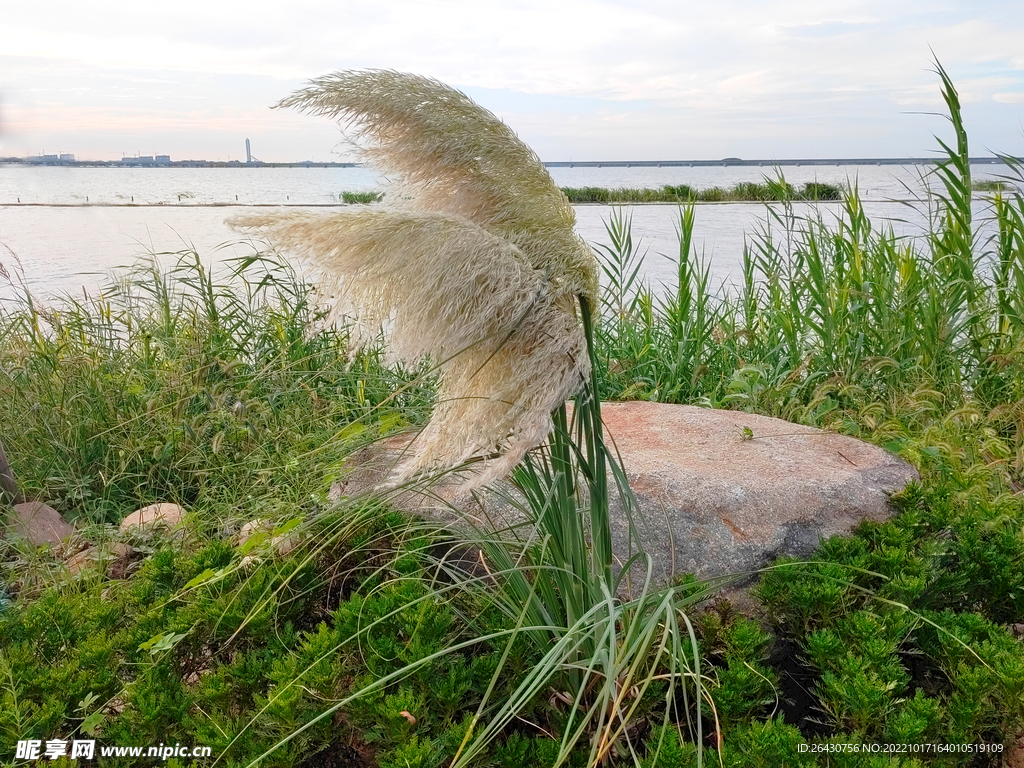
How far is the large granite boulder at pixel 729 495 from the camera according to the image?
7.77 ft

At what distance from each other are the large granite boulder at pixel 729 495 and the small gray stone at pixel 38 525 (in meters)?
1.58

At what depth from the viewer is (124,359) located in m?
4.63

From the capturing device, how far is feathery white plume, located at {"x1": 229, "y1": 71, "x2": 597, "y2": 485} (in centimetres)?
125

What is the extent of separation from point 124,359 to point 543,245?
4.02 m

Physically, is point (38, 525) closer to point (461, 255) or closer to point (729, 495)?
point (729, 495)

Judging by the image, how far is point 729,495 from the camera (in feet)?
8.38

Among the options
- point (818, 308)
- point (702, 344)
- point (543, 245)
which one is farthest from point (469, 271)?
point (818, 308)

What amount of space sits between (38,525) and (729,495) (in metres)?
3.00

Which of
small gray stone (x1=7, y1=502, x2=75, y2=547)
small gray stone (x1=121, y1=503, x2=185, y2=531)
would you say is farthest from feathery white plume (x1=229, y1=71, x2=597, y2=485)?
small gray stone (x1=7, y1=502, x2=75, y2=547)

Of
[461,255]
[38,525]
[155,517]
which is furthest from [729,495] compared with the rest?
[38,525]

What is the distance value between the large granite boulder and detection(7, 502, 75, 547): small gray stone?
1.58 m

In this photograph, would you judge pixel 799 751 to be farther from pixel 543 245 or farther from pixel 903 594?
pixel 543 245

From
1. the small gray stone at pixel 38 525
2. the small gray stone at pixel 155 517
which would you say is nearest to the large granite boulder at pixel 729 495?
the small gray stone at pixel 155 517

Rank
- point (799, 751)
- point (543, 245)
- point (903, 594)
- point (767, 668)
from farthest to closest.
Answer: point (903, 594), point (767, 668), point (799, 751), point (543, 245)
